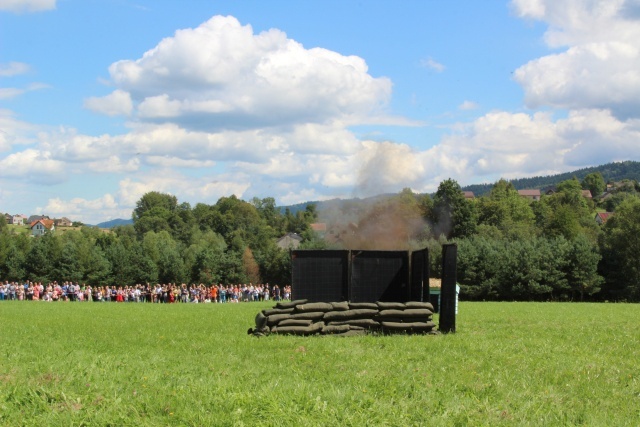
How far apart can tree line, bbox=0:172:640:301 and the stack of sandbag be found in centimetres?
2092

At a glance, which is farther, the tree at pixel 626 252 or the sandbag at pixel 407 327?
the tree at pixel 626 252

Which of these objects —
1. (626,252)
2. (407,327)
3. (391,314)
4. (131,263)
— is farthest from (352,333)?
(131,263)

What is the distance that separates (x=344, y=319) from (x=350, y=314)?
0.21m

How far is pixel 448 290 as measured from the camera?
18672mm

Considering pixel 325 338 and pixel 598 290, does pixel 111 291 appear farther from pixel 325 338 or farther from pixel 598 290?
pixel 325 338

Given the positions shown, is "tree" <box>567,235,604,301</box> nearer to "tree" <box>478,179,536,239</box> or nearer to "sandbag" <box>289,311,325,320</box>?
"tree" <box>478,179,536,239</box>

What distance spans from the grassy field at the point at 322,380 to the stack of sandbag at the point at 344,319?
760 millimetres

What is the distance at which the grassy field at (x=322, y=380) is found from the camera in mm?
8961

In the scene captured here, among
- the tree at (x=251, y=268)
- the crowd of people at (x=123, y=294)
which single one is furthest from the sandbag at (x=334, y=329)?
the tree at (x=251, y=268)

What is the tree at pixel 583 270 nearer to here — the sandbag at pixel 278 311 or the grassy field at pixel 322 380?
the grassy field at pixel 322 380

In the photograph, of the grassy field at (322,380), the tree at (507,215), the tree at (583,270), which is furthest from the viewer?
the tree at (507,215)

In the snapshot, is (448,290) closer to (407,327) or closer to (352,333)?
(407,327)

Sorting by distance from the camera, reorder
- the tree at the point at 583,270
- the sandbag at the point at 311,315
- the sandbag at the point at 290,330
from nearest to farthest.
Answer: the sandbag at the point at 290,330
the sandbag at the point at 311,315
the tree at the point at 583,270

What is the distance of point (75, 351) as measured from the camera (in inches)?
571
